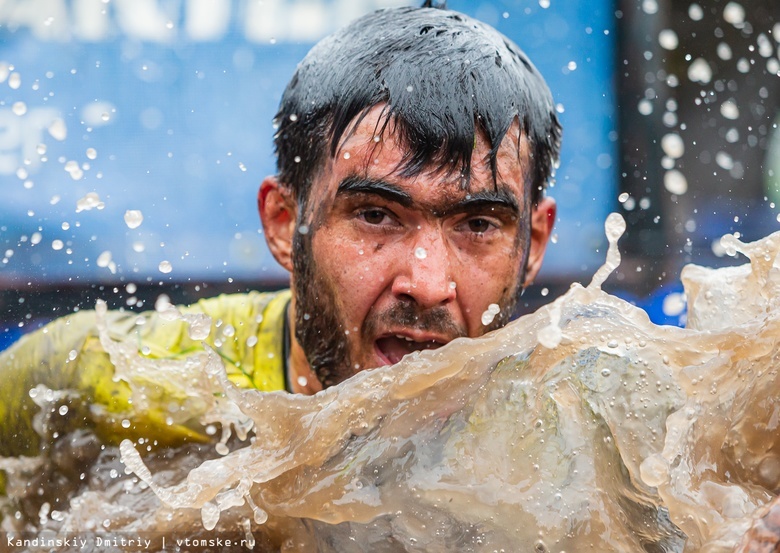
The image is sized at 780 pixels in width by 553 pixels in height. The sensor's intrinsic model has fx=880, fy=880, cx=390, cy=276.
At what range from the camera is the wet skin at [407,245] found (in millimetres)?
2547

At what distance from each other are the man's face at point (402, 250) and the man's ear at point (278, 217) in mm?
269

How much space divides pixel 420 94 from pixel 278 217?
0.75 metres

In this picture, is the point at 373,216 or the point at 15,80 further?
the point at 15,80

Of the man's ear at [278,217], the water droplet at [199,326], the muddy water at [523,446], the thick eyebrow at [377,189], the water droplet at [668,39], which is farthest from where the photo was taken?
the water droplet at [668,39]

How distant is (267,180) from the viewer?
314 centimetres

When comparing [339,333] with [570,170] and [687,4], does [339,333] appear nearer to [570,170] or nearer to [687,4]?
[570,170]

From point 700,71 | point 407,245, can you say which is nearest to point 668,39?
point 700,71

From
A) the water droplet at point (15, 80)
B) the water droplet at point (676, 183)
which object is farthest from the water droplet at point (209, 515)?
the water droplet at point (676, 183)

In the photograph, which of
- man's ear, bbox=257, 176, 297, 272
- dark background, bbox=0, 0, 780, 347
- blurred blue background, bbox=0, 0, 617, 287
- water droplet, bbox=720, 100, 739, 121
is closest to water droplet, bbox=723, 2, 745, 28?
dark background, bbox=0, 0, 780, 347

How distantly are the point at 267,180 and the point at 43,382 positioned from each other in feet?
3.58

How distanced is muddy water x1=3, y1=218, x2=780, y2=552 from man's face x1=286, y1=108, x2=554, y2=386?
A: 335 millimetres

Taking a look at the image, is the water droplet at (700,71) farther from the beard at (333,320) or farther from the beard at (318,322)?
the beard at (318,322)

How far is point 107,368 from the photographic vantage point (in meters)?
3.15

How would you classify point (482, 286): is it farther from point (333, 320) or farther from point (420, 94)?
point (420, 94)
